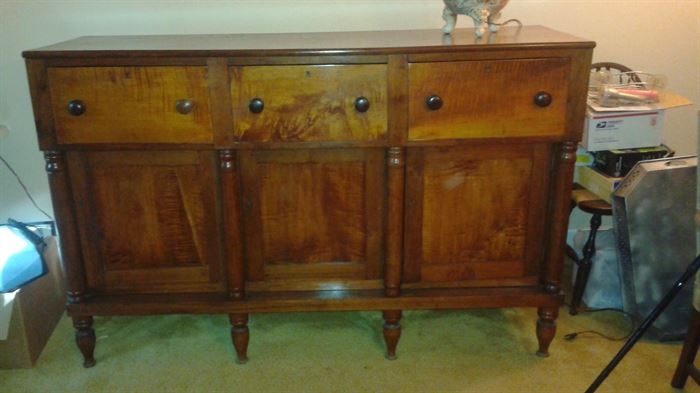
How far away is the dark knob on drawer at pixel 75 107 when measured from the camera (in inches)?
59.4

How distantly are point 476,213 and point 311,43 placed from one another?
2.16 feet

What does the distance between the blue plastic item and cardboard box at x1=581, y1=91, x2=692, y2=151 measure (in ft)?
5.90

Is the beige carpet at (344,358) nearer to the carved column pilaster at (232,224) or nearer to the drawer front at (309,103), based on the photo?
the carved column pilaster at (232,224)

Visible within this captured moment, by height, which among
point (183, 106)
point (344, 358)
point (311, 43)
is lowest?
point (344, 358)

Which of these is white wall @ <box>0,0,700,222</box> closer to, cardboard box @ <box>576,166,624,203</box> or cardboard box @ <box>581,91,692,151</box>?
cardboard box @ <box>581,91,692,151</box>

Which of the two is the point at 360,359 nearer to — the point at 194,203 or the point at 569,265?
the point at 194,203

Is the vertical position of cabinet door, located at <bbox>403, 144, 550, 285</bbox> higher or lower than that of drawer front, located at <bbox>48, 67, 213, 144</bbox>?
lower

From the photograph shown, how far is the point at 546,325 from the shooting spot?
181 centimetres

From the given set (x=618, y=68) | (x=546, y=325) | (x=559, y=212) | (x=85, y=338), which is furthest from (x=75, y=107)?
(x=618, y=68)

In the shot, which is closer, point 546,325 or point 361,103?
point 361,103

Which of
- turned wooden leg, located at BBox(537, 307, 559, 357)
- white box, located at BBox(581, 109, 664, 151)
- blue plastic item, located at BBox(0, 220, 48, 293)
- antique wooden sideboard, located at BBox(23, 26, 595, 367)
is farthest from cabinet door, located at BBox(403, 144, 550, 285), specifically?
blue plastic item, located at BBox(0, 220, 48, 293)

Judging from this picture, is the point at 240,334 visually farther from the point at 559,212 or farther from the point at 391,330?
the point at 559,212

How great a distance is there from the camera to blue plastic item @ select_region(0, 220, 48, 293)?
5.86 ft

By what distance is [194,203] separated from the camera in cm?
166
